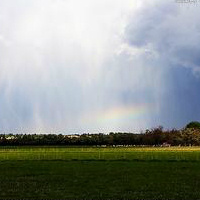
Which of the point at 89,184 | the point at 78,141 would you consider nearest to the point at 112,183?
the point at 89,184

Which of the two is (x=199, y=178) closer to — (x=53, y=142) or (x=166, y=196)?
(x=166, y=196)

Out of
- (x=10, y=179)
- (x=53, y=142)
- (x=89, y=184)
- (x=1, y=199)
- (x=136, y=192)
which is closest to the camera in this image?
(x=1, y=199)

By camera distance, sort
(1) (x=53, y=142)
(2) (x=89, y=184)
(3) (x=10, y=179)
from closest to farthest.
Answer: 1. (2) (x=89, y=184)
2. (3) (x=10, y=179)
3. (1) (x=53, y=142)

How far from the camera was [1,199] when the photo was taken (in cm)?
3002

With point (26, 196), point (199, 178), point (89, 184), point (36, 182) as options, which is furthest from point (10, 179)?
point (199, 178)

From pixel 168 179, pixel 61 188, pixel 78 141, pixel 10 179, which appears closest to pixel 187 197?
pixel 61 188

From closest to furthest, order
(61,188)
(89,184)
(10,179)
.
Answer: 1. (61,188)
2. (89,184)
3. (10,179)

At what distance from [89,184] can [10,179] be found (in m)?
8.44

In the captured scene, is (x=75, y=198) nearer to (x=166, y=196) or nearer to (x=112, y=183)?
(x=166, y=196)

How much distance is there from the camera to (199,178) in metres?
44.9

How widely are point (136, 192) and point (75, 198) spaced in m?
4.96

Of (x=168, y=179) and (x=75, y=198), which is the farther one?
(x=168, y=179)

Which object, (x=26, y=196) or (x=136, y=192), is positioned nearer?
(x=26, y=196)

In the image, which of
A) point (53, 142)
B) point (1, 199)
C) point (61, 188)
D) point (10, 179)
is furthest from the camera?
point (53, 142)
